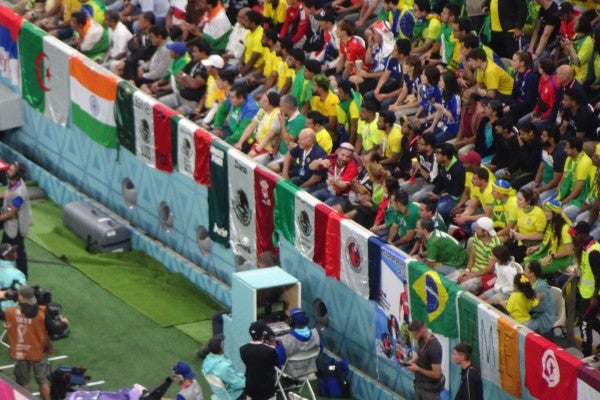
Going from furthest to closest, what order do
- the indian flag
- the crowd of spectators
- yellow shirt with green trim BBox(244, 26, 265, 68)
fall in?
the indian flag
yellow shirt with green trim BBox(244, 26, 265, 68)
the crowd of spectators

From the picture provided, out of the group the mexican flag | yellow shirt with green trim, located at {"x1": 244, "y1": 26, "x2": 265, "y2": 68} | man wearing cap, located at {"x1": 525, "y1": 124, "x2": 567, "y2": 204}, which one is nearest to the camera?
man wearing cap, located at {"x1": 525, "y1": 124, "x2": 567, "y2": 204}

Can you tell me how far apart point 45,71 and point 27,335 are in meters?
7.62

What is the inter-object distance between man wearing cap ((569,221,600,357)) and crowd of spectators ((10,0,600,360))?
53 mm

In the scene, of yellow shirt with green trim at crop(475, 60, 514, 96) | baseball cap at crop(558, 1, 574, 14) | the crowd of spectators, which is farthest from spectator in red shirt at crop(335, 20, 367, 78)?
baseball cap at crop(558, 1, 574, 14)

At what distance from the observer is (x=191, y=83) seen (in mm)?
23797

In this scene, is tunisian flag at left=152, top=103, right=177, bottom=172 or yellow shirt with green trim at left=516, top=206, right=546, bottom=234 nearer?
yellow shirt with green trim at left=516, top=206, right=546, bottom=234

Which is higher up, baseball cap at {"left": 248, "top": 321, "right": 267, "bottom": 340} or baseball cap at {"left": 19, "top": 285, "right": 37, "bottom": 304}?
baseball cap at {"left": 19, "top": 285, "right": 37, "bottom": 304}

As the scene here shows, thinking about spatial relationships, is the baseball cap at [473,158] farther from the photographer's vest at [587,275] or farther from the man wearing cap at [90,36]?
the man wearing cap at [90,36]

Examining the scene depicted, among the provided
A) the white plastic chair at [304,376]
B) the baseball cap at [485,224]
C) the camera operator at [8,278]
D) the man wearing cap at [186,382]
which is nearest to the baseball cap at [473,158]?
the baseball cap at [485,224]

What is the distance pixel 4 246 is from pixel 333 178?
4.05 m

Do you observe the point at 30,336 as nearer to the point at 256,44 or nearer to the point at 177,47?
the point at 177,47

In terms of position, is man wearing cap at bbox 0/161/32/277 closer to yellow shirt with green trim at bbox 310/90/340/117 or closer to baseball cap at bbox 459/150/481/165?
yellow shirt with green trim at bbox 310/90/340/117

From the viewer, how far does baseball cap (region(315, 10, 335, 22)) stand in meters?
23.5

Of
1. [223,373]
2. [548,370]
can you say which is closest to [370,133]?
[223,373]
